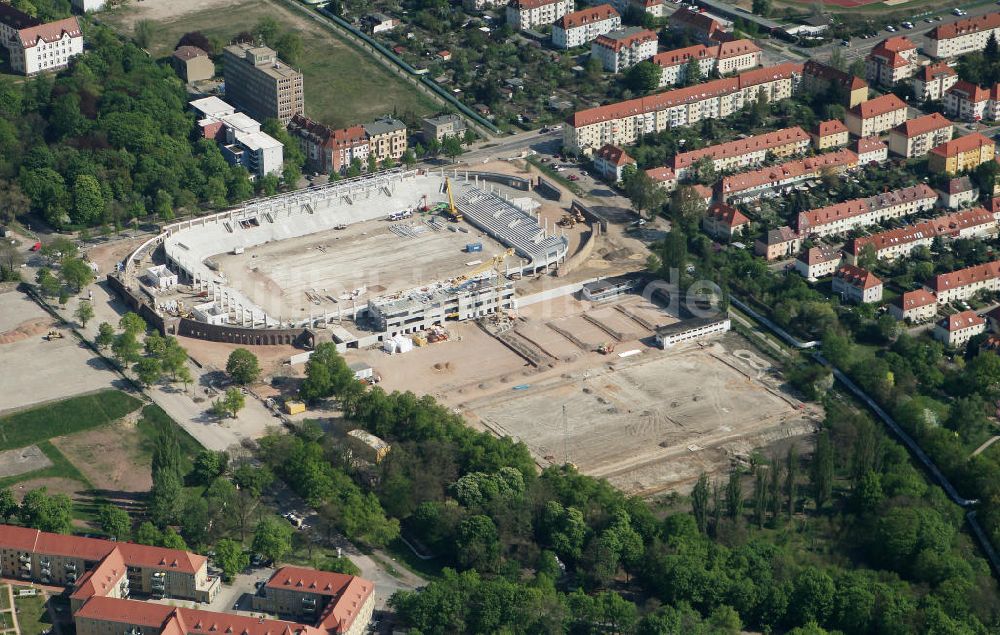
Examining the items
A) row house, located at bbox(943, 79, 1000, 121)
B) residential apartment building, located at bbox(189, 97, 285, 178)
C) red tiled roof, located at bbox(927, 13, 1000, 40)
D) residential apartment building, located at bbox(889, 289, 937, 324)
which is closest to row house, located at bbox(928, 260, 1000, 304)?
residential apartment building, located at bbox(889, 289, 937, 324)

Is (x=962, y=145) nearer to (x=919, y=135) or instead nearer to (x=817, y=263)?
(x=919, y=135)

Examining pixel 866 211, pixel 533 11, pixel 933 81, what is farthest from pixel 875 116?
pixel 533 11

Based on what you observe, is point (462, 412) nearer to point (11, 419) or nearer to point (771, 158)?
point (11, 419)

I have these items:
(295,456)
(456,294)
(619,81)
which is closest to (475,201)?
(456,294)

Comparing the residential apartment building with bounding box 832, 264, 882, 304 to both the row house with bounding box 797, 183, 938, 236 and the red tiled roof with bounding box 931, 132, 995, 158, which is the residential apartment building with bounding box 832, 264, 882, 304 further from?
the red tiled roof with bounding box 931, 132, 995, 158

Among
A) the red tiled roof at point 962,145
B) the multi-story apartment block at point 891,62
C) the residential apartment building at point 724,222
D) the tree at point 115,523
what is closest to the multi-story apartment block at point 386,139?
the residential apartment building at point 724,222
